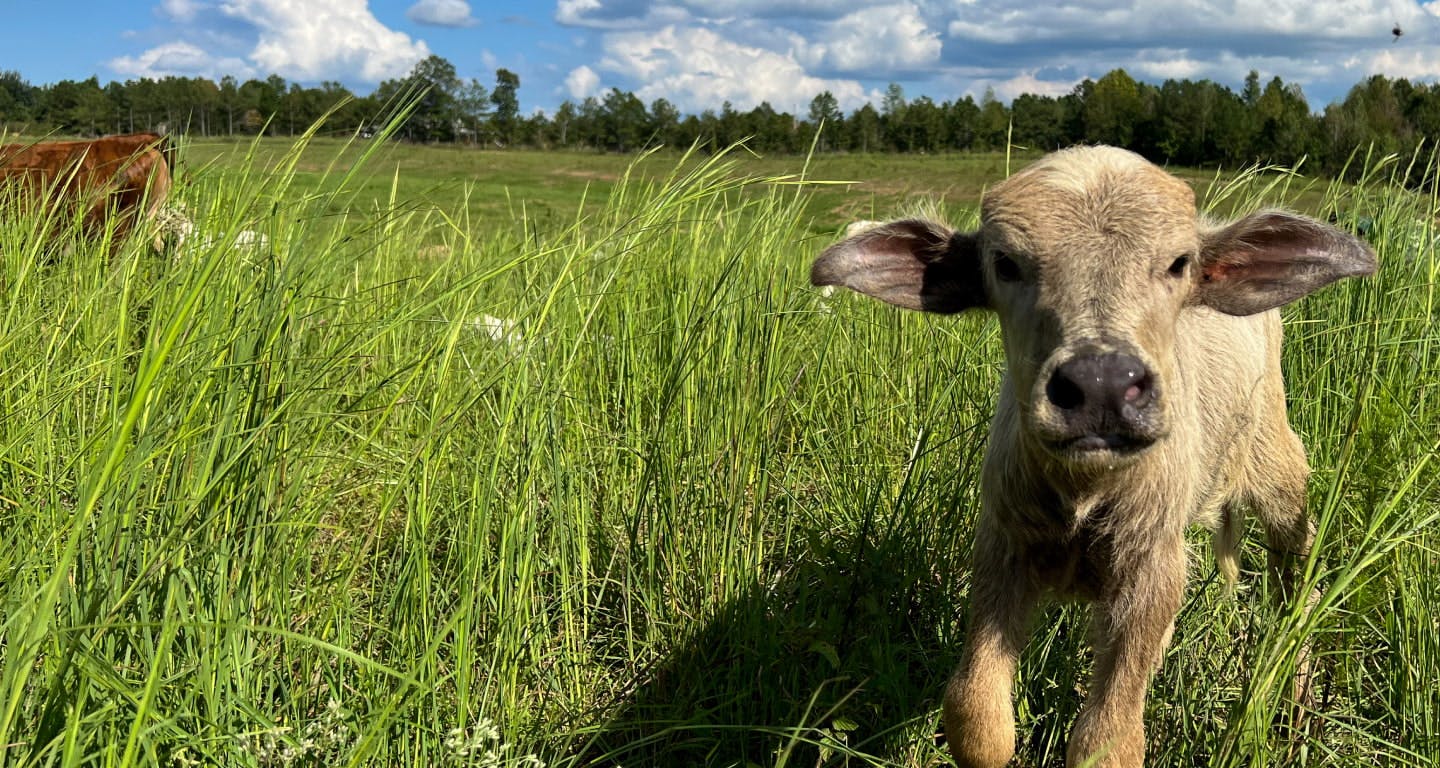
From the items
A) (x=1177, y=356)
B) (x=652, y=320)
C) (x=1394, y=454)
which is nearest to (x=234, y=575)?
(x=652, y=320)

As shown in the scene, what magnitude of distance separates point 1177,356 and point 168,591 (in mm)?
2534

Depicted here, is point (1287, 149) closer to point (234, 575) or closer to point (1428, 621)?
point (1428, 621)

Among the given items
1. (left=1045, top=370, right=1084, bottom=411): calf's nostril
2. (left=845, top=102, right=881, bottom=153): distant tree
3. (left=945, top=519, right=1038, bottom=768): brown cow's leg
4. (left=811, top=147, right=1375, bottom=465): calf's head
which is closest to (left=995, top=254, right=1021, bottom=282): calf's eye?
(left=811, top=147, right=1375, bottom=465): calf's head

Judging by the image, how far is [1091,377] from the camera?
2.26 meters

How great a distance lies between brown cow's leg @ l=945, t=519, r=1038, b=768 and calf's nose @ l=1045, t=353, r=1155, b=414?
0.69 meters

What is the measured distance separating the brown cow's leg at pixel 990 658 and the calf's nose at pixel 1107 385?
692mm

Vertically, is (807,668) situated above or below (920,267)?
below

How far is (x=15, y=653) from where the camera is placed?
1.60 meters

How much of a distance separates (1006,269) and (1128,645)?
995 mm

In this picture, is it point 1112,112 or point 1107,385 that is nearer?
point 1107,385

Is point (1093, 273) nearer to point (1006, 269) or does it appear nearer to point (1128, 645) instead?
point (1006, 269)

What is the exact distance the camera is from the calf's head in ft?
7.55

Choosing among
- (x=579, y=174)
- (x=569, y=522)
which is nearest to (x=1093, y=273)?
(x=569, y=522)

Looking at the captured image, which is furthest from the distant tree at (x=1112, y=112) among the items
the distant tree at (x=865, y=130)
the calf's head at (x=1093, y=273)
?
the distant tree at (x=865, y=130)
